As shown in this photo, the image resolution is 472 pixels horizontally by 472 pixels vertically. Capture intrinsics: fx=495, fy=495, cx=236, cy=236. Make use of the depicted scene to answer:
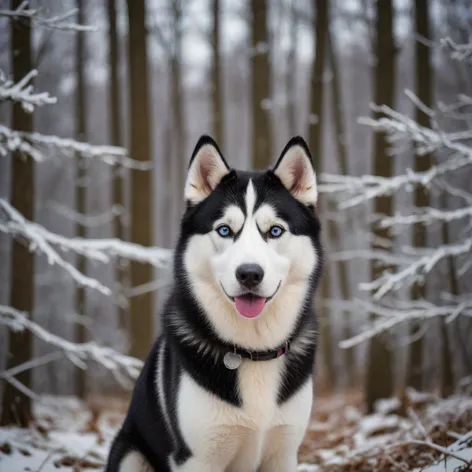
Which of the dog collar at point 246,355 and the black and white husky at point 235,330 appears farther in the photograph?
the dog collar at point 246,355

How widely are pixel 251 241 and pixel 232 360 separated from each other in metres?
0.69

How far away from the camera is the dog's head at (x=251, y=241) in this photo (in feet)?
8.52

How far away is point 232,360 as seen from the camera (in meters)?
2.74

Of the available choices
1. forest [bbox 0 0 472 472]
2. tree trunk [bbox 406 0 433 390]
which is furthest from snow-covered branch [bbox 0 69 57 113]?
tree trunk [bbox 406 0 433 390]

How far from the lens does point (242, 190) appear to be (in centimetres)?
279

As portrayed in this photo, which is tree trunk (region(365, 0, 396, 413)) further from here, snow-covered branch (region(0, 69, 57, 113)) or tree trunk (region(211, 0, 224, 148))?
snow-covered branch (region(0, 69, 57, 113))

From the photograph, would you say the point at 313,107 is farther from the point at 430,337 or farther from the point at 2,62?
the point at 2,62

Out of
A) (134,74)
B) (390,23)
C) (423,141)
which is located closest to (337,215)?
(390,23)

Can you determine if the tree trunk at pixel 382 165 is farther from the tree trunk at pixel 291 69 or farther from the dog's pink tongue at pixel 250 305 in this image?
the tree trunk at pixel 291 69

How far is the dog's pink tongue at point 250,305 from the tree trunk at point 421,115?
4.37 metres

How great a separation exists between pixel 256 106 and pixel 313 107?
125 cm

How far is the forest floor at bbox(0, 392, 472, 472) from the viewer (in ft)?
11.8

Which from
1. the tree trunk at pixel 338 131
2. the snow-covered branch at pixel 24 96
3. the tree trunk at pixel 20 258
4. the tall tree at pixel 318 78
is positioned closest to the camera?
the snow-covered branch at pixel 24 96

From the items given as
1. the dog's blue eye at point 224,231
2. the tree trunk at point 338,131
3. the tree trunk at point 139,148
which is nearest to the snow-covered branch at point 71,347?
the dog's blue eye at point 224,231
